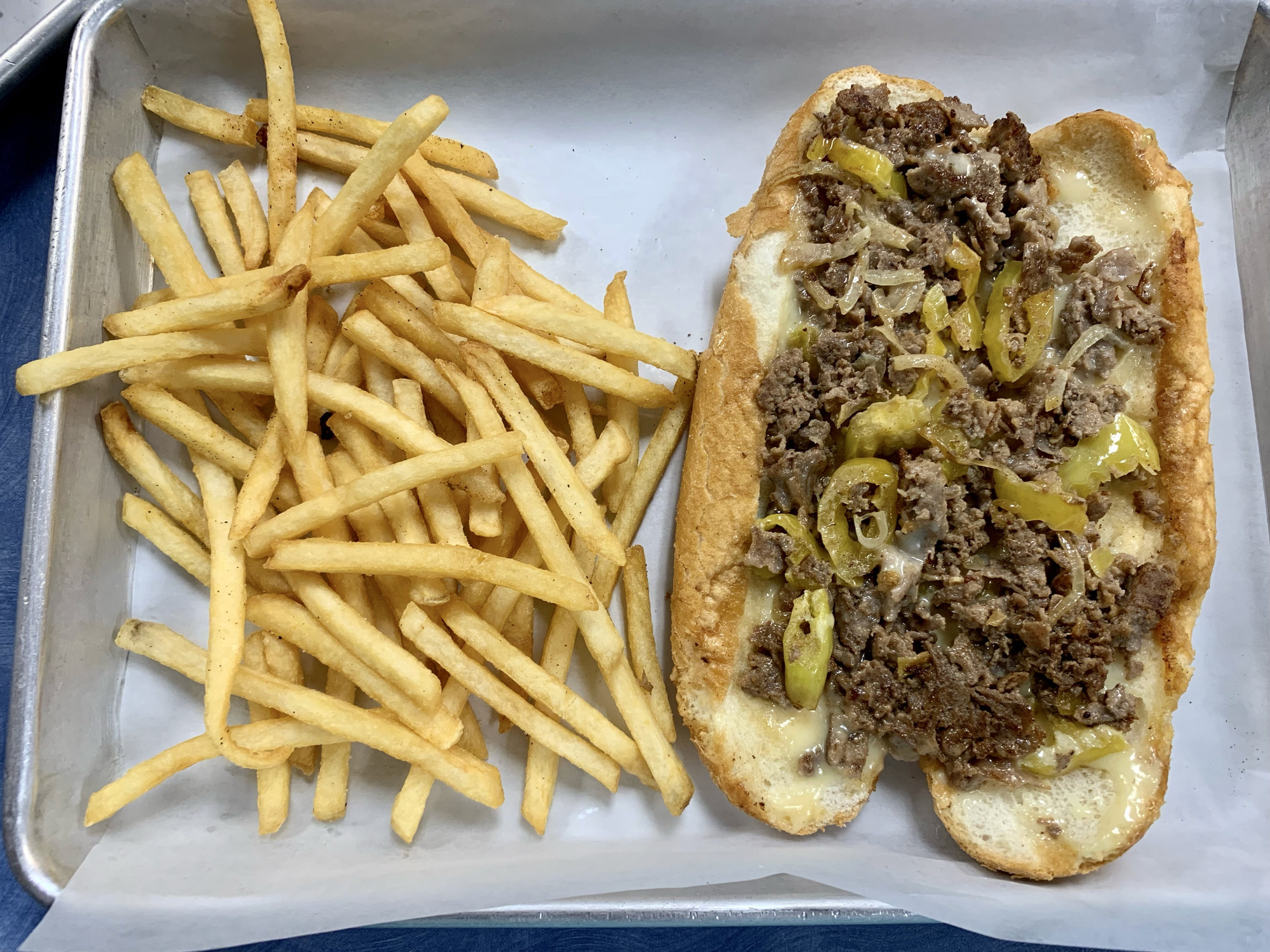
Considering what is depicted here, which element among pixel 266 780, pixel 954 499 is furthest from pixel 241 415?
pixel 954 499

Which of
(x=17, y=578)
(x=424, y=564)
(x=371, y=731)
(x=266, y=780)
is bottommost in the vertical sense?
(x=266, y=780)

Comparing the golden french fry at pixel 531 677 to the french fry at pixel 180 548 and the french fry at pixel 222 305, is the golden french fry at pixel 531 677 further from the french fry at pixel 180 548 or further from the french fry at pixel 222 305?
the french fry at pixel 222 305

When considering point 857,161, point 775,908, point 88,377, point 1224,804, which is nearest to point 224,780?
point 88,377

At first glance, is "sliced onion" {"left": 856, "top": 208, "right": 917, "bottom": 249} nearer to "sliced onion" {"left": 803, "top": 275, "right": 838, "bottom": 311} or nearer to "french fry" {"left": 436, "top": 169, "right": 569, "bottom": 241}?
"sliced onion" {"left": 803, "top": 275, "right": 838, "bottom": 311}

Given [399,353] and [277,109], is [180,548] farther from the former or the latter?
[277,109]

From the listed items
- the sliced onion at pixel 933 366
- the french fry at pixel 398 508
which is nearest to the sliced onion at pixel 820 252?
the sliced onion at pixel 933 366

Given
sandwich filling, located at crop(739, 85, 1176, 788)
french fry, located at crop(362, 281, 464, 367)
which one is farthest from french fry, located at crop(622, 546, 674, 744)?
french fry, located at crop(362, 281, 464, 367)
